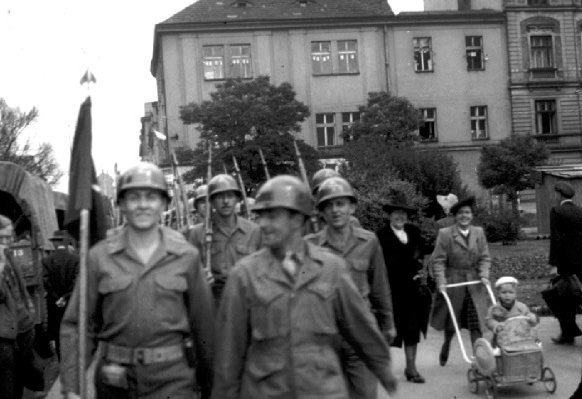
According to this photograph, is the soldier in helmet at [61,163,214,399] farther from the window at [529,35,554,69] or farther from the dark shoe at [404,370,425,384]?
the window at [529,35,554,69]

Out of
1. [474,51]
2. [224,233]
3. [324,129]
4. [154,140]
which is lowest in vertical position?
[224,233]

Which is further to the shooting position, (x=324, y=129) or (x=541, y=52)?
(x=541, y=52)

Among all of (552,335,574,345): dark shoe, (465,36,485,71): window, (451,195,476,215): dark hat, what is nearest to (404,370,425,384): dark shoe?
(451,195,476,215): dark hat

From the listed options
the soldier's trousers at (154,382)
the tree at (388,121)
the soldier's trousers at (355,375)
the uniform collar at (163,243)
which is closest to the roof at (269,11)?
the tree at (388,121)

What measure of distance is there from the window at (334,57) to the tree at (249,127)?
12053mm

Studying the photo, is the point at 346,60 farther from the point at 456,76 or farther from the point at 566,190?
the point at 566,190

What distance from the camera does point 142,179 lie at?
5199 mm

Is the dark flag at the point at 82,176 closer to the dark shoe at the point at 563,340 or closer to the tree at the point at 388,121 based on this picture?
the dark shoe at the point at 563,340

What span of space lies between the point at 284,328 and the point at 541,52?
50.6 m

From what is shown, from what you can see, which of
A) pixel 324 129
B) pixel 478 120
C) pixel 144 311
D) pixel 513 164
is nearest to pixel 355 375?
pixel 144 311

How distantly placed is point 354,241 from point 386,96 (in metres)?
38.1

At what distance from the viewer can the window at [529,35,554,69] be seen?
5197 centimetres

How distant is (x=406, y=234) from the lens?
983 centimetres

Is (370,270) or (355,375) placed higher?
(370,270)
